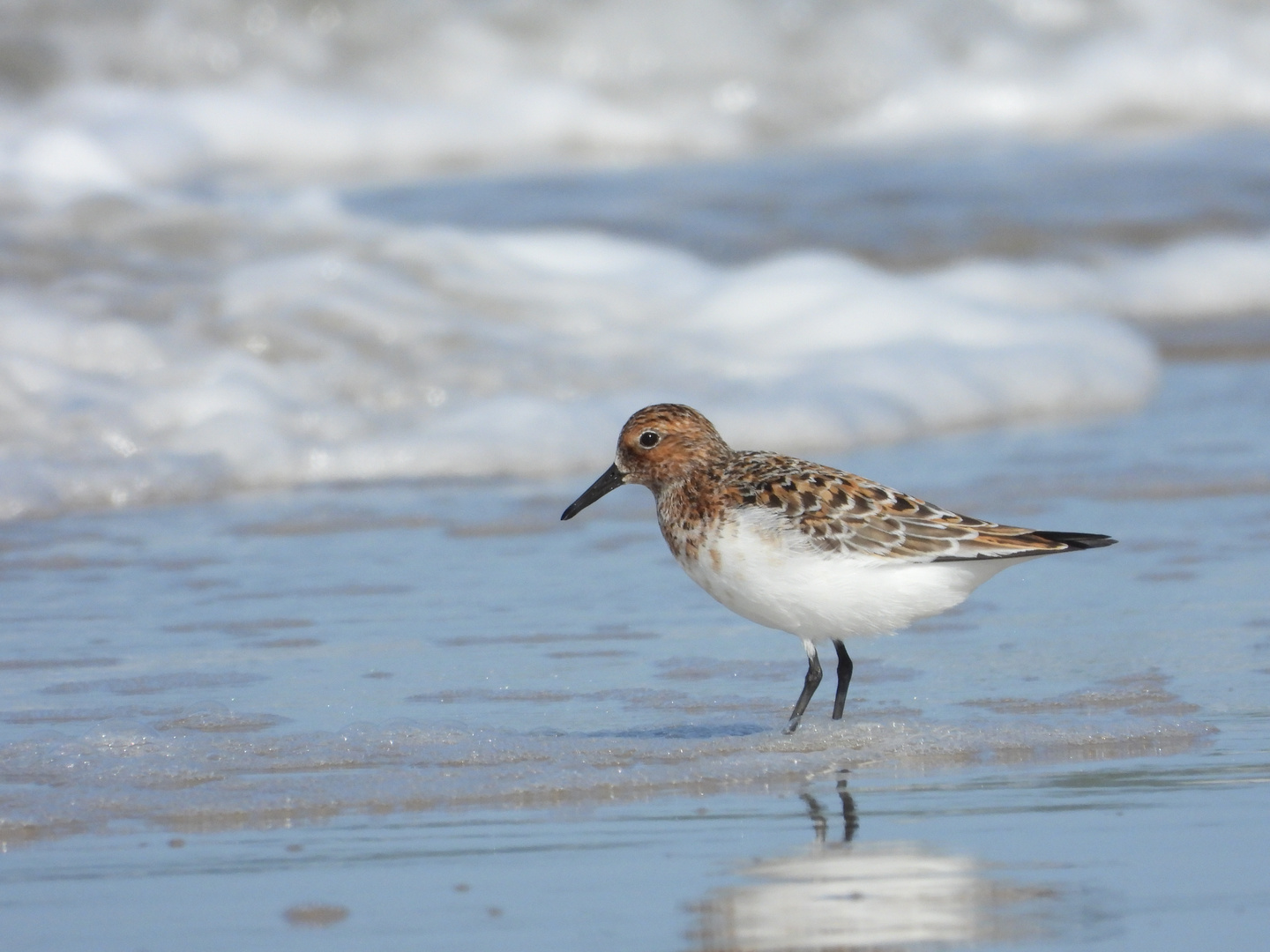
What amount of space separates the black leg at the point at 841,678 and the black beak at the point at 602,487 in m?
0.88

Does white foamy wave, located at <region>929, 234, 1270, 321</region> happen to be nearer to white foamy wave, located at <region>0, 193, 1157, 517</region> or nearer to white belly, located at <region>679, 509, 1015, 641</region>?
white foamy wave, located at <region>0, 193, 1157, 517</region>

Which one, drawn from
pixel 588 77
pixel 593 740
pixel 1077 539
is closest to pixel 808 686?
pixel 593 740

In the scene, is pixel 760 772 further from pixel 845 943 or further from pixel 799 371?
pixel 799 371

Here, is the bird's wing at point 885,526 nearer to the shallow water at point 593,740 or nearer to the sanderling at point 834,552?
the sanderling at point 834,552

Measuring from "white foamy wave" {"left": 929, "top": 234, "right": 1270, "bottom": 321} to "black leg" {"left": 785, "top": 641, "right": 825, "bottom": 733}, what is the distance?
8184mm

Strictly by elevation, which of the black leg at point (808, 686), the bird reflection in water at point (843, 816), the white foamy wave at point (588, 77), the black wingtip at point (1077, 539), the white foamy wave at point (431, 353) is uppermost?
the white foamy wave at point (588, 77)

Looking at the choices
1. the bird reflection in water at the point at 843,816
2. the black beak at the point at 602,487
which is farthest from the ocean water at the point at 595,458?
the black beak at the point at 602,487

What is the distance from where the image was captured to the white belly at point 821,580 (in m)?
4.77

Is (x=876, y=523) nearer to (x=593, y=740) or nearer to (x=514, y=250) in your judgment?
(x=593, y=740)

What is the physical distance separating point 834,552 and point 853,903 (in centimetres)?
151

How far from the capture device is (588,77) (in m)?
19.5

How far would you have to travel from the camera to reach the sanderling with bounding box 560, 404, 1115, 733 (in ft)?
15.6

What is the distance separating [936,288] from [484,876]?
9.00 metres

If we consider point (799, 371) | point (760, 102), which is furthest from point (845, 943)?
point (760, 102)
